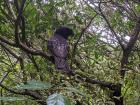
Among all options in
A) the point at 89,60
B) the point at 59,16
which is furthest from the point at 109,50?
the point at 59,16

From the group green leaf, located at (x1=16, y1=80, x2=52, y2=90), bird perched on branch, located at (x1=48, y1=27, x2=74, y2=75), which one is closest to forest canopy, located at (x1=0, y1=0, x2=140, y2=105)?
bird perched on branch, located at (x1=48, y1=27, x2=74, y2=75)

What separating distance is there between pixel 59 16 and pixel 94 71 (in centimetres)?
58

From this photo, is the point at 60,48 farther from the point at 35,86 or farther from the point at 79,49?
the point at 35,86

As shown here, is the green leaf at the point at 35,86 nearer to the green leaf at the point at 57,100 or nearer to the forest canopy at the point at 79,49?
the green leaf at the point at 57,100

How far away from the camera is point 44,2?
2275 millimetres

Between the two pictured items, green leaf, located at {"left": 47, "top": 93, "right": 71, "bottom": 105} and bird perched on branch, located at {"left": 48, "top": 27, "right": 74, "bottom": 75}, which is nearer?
green leaf, located at {"left": 47, "top": 93, "right": 71, "bottom": 105}

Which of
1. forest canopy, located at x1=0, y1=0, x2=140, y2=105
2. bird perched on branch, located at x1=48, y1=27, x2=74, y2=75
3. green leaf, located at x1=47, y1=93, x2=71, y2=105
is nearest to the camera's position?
green leaf, located at x1=47, y1=93, x2=71, y2=105

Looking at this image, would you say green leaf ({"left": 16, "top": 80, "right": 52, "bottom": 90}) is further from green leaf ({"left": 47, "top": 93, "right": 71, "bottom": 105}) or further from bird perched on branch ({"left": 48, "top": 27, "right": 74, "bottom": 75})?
bird perched on branch ({"left": 48, "top": 27, "right": 74, "bottom": 75})

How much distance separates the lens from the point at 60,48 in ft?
6.12

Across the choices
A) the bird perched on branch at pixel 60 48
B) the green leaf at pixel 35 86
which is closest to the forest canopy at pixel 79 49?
the bird perched on branch at pixel 60 48

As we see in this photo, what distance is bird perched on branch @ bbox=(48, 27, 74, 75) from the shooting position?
175 centimetres

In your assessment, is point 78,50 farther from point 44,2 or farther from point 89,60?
point 44,2

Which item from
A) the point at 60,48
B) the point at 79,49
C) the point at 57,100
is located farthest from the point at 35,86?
the point at 79,49

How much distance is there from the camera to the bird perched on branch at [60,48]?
1.75m
